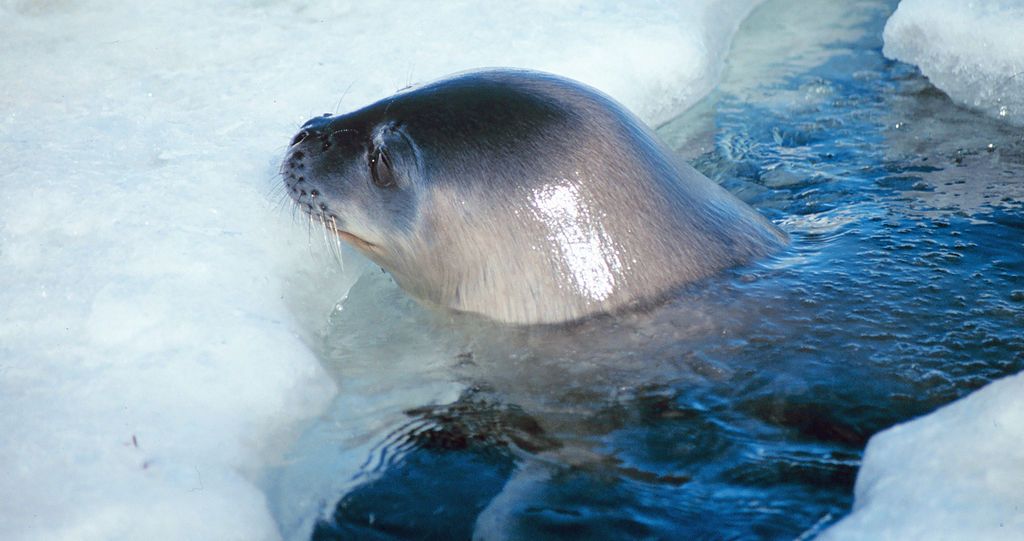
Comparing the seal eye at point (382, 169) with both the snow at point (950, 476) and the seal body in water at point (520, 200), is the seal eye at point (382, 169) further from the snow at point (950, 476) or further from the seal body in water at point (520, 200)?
the snow at point (950, 476)

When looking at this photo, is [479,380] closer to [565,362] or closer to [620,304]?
[565,362]

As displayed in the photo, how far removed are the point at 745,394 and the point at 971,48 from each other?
96.5 inches

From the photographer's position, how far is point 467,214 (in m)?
2.59

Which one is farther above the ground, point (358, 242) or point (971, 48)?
point (971, 48)

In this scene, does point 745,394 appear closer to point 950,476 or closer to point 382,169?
point 950,476

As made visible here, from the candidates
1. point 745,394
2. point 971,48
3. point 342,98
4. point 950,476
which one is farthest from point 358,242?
point 971,48

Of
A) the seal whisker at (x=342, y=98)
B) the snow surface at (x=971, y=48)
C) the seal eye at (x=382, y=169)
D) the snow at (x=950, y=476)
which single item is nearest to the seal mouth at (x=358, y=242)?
the seal eye at (x=382, y=169)

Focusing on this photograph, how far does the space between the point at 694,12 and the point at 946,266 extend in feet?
7.34

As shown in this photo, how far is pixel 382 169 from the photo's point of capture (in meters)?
2.64

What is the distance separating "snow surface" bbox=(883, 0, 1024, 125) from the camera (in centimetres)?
390

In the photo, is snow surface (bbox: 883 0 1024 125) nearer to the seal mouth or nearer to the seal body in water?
the seal body in water

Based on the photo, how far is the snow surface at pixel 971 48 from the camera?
3900 millimetres

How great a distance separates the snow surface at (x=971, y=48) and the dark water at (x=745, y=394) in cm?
73

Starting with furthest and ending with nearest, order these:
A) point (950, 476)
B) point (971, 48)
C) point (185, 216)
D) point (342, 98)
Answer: point (971, 48), point (342, 98), point (185, 216), point (950, 476)
